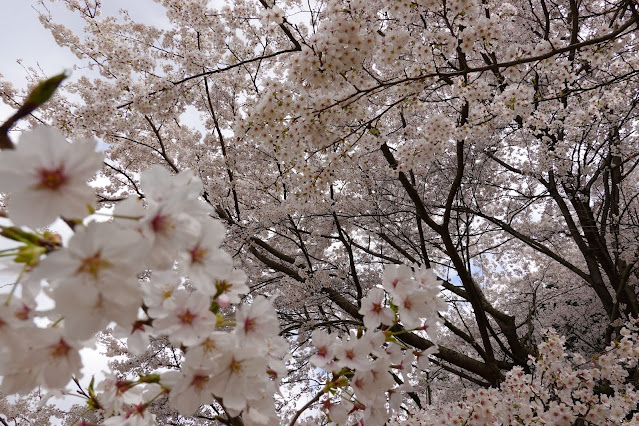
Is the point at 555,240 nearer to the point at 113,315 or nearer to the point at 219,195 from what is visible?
the point at 219,195

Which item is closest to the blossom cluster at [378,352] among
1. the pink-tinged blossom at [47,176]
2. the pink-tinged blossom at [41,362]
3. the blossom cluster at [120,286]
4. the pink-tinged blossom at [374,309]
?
the pink-tinged blossom at [374,309]

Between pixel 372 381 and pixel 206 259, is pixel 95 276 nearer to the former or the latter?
pixel 206 259

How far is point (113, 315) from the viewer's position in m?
0.70

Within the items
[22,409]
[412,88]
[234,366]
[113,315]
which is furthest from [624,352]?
[22,409]

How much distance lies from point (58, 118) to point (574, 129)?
745 cm

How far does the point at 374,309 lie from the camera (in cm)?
138

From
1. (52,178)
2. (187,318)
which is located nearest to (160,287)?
(187,318)

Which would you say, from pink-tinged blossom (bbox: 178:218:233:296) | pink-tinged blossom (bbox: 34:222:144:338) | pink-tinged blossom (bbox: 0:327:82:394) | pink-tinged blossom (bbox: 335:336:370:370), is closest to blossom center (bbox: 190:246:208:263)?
pink-tinged blossom (bbox: 178:218:233:296)

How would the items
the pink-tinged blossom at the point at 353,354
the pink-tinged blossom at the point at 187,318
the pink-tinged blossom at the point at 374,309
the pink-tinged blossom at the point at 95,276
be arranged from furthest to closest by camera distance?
the pink-tinged blossom at the point at 374,309 < the pink-tinged blossom at the point at 353,354 < the pink-tinged blossom at the point at 187,318 < the pink-tinged blossom at the point at 95,276

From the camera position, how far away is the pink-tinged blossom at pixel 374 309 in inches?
53.2

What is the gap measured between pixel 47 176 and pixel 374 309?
41.8 inches

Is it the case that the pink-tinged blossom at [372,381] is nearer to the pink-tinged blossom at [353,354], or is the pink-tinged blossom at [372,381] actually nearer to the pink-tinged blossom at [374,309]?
the pink-tinged blossom at [353,354]

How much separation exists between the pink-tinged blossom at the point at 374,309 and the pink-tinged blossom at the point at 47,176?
3.15ft

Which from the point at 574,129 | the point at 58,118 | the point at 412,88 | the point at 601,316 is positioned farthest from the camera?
the point at 601,316
